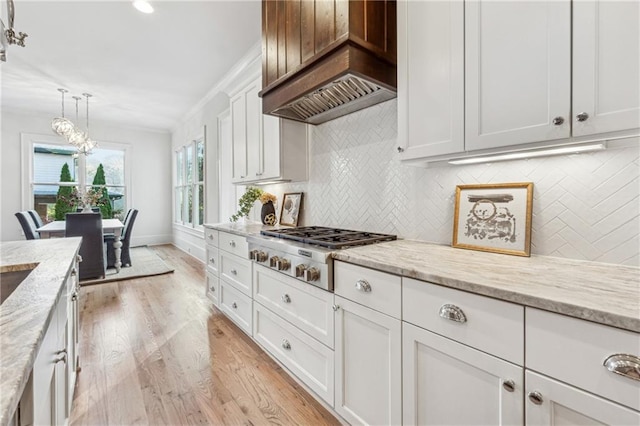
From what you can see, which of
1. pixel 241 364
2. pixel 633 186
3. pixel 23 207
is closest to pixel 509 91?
pixel 633 186

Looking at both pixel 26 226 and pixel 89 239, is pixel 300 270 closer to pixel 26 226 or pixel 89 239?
pixel 89 239

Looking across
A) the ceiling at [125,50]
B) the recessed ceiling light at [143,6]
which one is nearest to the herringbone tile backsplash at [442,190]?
the ceiling at [125,50]

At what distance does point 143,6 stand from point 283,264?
2.66 metres

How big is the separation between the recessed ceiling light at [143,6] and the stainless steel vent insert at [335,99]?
1.59m

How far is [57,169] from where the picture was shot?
6004 mm

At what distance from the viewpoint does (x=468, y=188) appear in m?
1.57

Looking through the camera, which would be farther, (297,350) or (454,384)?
(297,350)

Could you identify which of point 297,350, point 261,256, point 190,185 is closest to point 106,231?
point 190,185

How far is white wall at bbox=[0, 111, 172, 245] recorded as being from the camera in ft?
18.0

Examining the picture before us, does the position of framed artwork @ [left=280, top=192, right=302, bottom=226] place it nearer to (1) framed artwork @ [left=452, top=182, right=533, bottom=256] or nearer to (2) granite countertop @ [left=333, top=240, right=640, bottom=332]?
(2) granite countertop @ [left=333, top=240, right=640, bottom=332]

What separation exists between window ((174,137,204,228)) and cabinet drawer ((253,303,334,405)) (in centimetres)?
376

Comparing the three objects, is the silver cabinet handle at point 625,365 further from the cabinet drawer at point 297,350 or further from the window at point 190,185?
the window at point 190,185

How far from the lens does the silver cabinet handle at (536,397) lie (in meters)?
0.82

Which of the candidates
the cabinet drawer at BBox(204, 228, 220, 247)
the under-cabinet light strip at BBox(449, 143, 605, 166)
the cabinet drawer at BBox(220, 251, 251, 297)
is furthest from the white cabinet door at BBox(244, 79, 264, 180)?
the under-cabinet light strip at BBox(449, 143, 605, 166)
